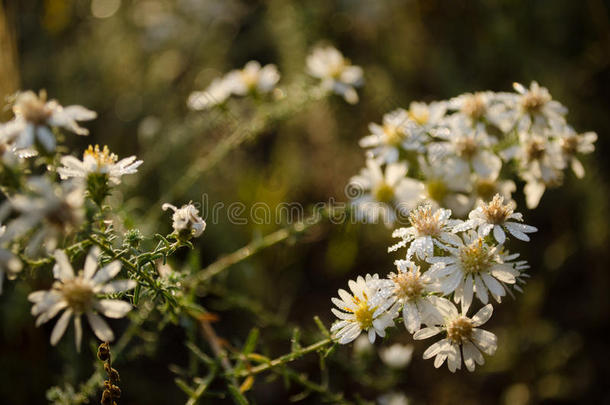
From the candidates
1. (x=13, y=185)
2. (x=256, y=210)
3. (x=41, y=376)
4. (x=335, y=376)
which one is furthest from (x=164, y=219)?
(x=13, y=185)

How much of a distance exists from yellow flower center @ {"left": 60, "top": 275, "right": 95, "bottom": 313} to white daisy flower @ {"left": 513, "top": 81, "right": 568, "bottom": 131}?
1.23m

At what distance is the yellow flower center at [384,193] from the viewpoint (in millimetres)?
1663

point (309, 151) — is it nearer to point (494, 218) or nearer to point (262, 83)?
point (262, 83)

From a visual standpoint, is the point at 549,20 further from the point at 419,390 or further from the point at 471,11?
the point at 419,390

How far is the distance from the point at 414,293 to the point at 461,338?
0.49ft

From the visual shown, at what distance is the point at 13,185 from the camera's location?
87cm

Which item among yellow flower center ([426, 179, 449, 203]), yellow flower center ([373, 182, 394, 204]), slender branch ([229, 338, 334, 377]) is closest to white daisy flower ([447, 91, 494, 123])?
yellow flower center ([426, 179, 449, 203])

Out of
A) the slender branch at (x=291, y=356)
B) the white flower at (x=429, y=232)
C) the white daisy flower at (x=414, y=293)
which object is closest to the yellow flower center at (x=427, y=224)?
the white flower at (x=429, y=232)

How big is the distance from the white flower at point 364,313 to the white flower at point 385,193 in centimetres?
49

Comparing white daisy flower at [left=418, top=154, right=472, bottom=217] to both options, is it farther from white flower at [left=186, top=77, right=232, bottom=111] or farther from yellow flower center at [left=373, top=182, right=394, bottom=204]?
white flower at [left=186, top=77, right=232, bottom=111]

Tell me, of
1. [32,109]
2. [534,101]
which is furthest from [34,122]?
[534,101]

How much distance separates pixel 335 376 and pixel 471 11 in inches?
86.6

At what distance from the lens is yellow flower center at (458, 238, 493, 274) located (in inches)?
42.8

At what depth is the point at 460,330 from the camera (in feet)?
3.52
